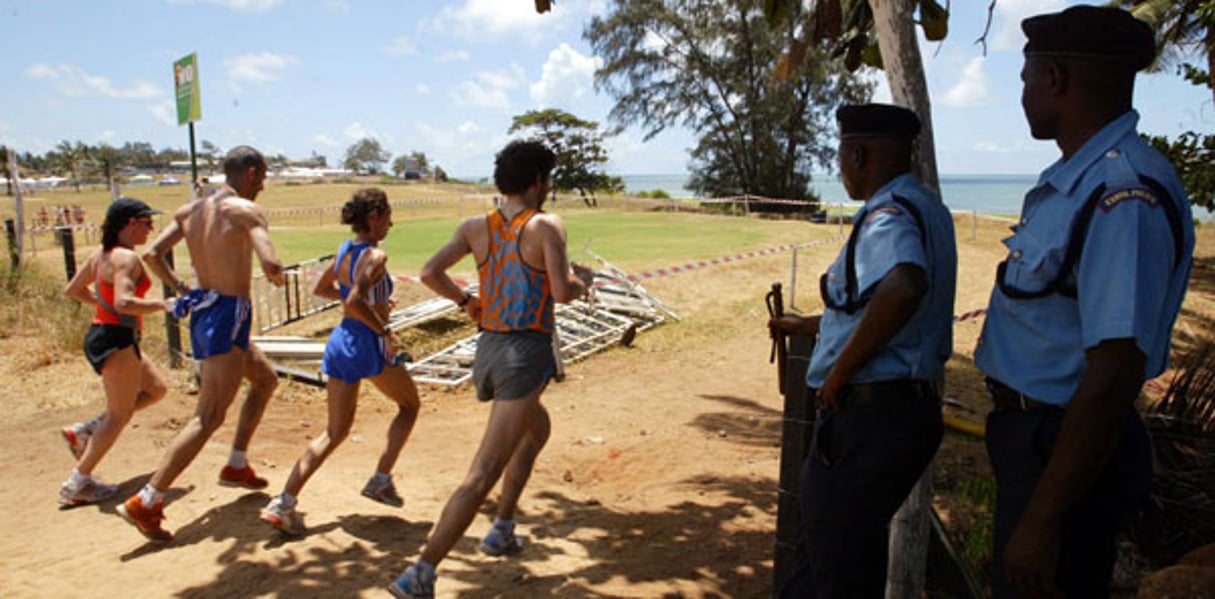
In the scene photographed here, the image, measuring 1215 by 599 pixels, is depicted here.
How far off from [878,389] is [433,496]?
11.4 ft

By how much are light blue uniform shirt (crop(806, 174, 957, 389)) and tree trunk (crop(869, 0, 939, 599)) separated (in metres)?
0.59

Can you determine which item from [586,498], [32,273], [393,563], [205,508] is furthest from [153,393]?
[32,273]

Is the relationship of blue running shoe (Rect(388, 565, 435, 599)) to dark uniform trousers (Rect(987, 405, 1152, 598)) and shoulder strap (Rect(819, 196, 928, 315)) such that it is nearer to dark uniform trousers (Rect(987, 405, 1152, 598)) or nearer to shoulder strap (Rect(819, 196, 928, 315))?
shoulder strap (Rect(819, 196, 928, 315))

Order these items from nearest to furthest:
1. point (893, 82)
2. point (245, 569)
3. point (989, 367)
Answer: point (989, 367) < point (893, 82) < point (245, 569)

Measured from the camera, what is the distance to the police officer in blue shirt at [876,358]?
94.7 inches

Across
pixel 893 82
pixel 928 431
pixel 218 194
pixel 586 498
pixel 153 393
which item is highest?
pixel 893 82

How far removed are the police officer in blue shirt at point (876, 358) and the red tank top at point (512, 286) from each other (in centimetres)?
150

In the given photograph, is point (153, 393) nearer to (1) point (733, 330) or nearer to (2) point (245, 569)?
(2) point (245, 569)

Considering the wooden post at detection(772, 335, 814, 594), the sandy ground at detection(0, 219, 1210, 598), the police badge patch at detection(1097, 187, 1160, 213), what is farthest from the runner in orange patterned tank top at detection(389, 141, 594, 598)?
the police badge patch at detection(1097, 187, 1160, 213)

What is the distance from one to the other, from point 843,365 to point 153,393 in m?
4.66

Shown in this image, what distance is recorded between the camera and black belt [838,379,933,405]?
2467mm

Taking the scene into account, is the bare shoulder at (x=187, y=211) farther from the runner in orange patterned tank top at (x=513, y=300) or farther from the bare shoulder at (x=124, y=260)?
the runner in orange patterned tank top at (x=513, y=300)

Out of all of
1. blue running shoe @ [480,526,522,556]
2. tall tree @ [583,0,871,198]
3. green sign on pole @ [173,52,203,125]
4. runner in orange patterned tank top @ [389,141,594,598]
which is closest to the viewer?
runner in orange patterned tank top @ [389,141,594,598]

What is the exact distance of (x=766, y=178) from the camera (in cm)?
3991
